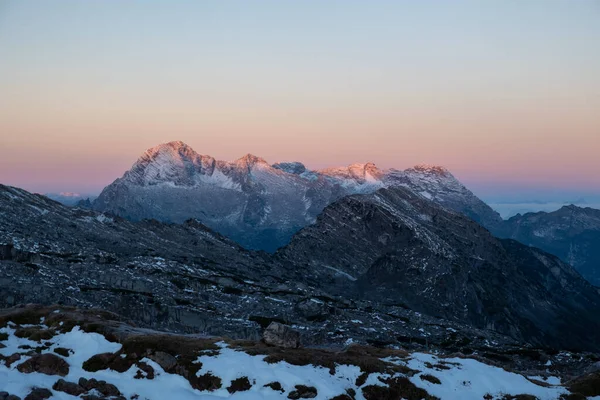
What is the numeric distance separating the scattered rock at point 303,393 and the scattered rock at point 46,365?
766 inches

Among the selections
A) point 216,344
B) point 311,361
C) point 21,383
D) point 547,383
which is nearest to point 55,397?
point 21,383

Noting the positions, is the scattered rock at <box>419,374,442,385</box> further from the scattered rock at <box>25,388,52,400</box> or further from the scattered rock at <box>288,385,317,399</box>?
the scattered rock at <box>25,388,52,400</box>

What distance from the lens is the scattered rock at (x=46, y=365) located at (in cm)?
4441

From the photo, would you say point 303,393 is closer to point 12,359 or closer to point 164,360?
point 164,360

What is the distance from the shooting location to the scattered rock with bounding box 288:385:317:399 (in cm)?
4281

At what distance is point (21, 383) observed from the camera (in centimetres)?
4131

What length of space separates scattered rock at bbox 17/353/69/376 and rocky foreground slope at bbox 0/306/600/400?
0.26ft

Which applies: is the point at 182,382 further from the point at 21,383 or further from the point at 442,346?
the point at 442,346

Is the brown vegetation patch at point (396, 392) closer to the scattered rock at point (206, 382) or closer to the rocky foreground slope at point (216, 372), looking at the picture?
the rocky foreground slope at point (216, 372)

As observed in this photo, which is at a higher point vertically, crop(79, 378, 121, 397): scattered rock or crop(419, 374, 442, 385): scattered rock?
crop(419, 374, 442, 385): scattered rock

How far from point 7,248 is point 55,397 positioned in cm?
16997

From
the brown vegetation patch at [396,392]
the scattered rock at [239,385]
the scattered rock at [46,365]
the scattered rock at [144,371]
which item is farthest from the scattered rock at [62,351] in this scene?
the brown vegetation patch at [396,392]

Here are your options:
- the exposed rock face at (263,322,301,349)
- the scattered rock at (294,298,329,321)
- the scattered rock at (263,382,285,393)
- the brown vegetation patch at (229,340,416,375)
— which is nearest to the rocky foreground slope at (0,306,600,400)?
the scattered rock at (263,382,285,393)

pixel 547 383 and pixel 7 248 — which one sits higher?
pixel 547 383
